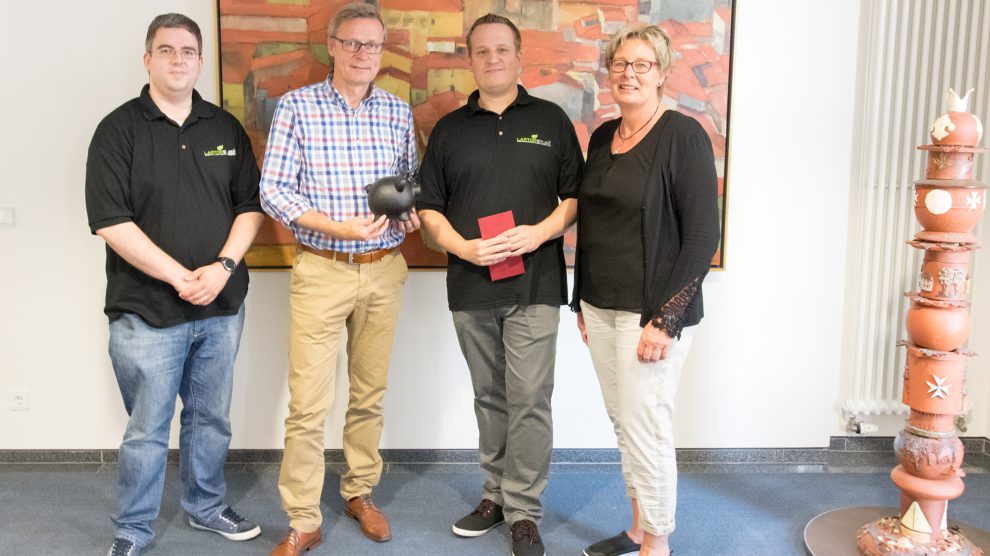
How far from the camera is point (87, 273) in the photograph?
3.40m

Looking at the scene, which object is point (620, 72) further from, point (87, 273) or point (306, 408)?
point (87, 273)

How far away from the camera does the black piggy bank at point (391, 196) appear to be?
2.50 m

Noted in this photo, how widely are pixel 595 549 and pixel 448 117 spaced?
5.17 feet

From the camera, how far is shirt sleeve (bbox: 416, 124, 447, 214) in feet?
8.92

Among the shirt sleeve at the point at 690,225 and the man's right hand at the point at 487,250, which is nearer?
the shirt sleeve at the point at 690,225

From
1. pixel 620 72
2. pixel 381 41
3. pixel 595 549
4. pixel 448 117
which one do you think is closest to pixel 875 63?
pixel 620 72

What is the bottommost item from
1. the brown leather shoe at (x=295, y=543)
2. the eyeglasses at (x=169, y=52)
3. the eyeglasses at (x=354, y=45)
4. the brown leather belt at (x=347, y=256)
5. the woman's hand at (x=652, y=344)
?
the brown leather shoe at (x=295, y=543)

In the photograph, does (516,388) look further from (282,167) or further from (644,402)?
(282,167)

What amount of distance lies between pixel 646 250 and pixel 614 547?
1087 millimetres

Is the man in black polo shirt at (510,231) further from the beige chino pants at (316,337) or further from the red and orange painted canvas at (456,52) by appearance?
A: the red and orange painted canvas at (456,52)

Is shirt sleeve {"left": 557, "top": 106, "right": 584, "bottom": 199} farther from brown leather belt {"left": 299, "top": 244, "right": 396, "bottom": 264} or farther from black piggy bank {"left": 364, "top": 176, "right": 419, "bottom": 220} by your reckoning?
brown leather belt {"left": 299, "top": 244, "right": 396, "bottom": 264}

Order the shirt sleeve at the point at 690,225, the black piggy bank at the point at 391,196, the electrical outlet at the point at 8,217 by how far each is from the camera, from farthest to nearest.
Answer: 1. the electrical outlet at the point at 8,217
2. the black piggy bank at the point at 391,196
3. the shirt sleeve at the point at 690,225

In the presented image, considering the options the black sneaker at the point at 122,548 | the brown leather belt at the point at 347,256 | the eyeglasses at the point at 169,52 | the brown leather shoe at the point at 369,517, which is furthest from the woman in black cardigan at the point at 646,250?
the black sneaker at the point at 122,548

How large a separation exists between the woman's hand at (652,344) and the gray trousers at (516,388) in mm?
464
